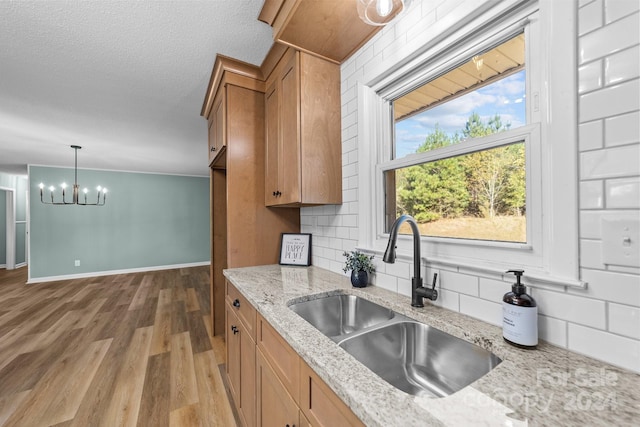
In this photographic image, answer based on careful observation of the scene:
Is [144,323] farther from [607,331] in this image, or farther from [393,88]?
[607,331]

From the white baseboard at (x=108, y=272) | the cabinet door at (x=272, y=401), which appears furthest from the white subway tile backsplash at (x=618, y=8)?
the white baseboard at (x=108, y=272)

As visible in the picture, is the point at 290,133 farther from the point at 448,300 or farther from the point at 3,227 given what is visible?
the point at 3,227

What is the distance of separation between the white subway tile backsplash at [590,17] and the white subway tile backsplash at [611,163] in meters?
0.34

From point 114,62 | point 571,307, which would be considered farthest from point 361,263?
point 114,62

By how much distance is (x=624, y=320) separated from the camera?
641 mm

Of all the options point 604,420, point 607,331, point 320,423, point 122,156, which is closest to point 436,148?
point 607,331

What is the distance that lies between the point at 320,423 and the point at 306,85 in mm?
1630

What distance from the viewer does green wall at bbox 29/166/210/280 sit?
5.25 metres

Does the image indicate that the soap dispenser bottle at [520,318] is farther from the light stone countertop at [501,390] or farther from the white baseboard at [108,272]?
the white baseboard at [108,272]

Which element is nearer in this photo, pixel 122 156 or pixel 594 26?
pixel 594 26

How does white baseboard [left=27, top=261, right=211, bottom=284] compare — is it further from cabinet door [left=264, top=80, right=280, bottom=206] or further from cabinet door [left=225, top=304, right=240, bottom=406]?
cabinet door [left=264, top=80, right=280, bottom=206]

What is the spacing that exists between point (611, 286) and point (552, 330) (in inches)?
7.6

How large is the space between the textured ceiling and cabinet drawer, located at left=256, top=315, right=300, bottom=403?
1.72 meters

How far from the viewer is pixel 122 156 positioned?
468cm
